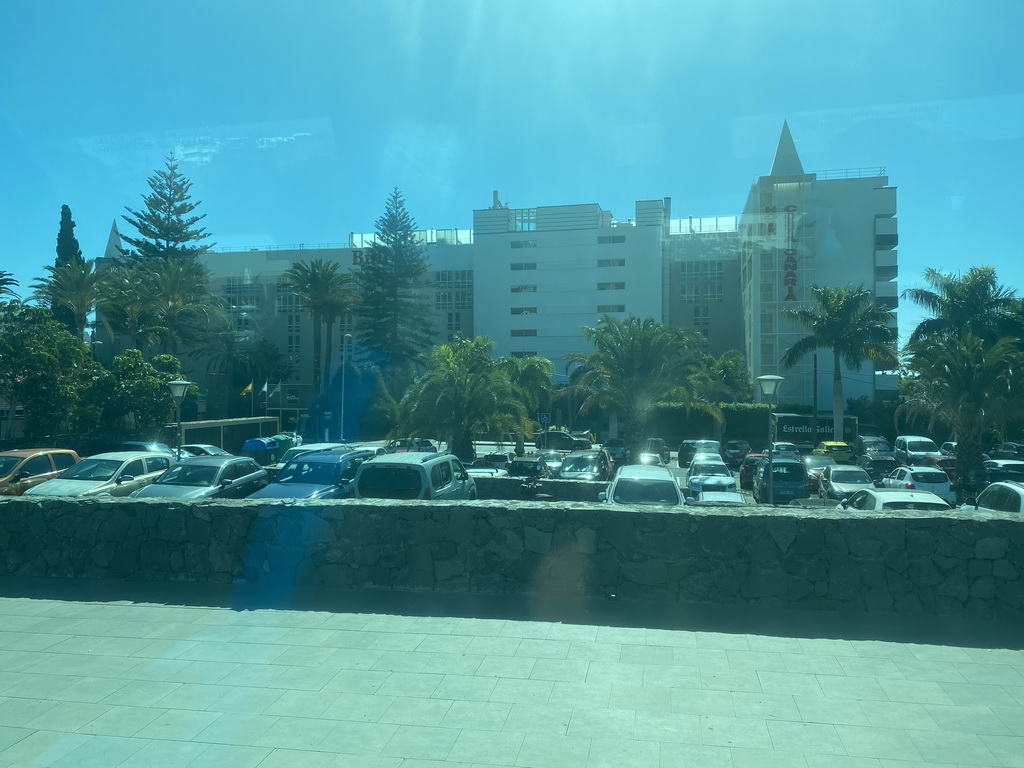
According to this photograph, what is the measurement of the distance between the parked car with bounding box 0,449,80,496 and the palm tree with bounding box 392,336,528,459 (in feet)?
36.9

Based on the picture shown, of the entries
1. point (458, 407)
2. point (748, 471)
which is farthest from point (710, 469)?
point (458, 407)

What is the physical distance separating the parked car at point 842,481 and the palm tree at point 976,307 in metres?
28.3

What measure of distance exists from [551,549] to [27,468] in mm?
14420

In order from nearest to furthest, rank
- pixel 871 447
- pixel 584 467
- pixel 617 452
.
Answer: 1. pixel 584 467
2. pixel 871 447
3. pixel 617 452

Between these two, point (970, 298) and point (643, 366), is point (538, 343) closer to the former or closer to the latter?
point (970, 298)

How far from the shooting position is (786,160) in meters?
63.5

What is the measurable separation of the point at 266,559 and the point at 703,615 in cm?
505

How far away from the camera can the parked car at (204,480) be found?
1406 centimetres

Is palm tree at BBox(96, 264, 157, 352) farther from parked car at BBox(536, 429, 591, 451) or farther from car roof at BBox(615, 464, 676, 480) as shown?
car roof at BBox(615, 464, 676, 480)

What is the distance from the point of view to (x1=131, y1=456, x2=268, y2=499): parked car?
14062mm

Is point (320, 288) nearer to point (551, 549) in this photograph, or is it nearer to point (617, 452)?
point (617, 452)

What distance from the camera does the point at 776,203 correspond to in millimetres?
61875

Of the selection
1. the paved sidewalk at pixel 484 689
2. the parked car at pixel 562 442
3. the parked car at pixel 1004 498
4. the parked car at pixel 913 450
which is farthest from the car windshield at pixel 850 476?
the parked car at pixel 562 442

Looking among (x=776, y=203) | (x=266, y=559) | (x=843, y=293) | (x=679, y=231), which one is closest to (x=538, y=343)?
(x=679, y=231)
